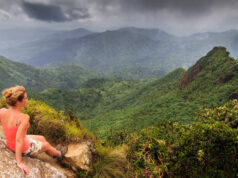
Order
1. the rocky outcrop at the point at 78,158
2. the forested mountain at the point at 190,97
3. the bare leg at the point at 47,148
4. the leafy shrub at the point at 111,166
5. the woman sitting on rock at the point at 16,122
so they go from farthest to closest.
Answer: the forested mountain at the point at 190,97, the rocky outcrop at the point at 78,158, the bare leg at the point at 47,148, the leafy shrub at the point at 111,166, the woman sitting on rock at the point at 16,122

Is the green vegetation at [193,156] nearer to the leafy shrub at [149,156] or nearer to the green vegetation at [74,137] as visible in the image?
the leafy shrub at [149,156]

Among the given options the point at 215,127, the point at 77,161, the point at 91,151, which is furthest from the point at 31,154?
the point at 215,127

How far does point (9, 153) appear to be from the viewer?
11.8ft

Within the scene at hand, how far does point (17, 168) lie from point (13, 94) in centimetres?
174

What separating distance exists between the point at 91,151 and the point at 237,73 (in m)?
62.4

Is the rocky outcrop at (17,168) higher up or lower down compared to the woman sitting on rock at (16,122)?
lower down

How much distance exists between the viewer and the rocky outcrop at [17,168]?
3.20m

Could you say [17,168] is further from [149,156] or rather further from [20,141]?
[149,156]

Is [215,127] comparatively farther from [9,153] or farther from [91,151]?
[9,153]

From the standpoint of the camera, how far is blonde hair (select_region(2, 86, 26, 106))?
3.28 m

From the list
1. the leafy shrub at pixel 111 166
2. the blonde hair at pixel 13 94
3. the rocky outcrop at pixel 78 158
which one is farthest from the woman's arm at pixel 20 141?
the leafy shrub at pixel 111 166

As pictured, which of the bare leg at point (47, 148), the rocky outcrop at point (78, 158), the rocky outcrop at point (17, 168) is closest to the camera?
the rocky outcrop at point (17, 168)

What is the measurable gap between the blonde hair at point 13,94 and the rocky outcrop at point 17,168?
126 centimetres

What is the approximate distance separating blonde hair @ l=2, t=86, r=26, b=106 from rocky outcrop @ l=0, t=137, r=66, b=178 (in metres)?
1.26
